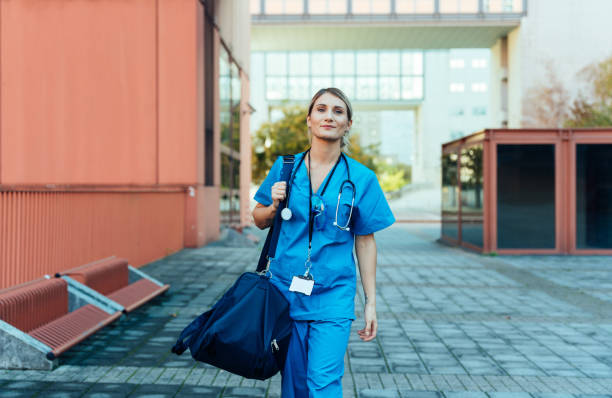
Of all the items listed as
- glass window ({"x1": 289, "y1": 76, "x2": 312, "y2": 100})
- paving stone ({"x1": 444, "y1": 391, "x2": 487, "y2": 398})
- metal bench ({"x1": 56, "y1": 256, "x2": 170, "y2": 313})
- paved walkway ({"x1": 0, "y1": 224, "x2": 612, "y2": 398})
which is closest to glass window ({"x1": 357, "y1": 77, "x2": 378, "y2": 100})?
glass window ({"x1": 289, "y1": 76, "x2": 312, "y2": 100})

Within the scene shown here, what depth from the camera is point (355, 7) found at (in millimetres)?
31156

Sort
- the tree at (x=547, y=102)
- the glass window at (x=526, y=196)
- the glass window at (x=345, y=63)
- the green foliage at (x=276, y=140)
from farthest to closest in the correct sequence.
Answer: the glass window at (x=345, y=63)
the green foliage at (x=276, y=140)
the tree at (x=547, y=102)
the glass window at (x=526, y=196)

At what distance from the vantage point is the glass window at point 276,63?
50906mm

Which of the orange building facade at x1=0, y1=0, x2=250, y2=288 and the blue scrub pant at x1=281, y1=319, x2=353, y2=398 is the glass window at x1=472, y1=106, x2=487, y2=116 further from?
the blue scrub pant at x1=281, y1=319, x2=353, y2=398

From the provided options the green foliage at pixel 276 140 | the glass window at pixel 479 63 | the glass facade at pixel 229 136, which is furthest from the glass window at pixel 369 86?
the glass window at pixel 479 63

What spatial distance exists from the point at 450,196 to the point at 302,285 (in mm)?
13350

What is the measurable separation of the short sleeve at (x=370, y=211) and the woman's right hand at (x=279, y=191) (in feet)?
1.10

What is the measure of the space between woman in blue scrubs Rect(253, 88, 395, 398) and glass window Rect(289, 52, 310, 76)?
49.7 m

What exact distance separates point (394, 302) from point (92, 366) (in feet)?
12.7

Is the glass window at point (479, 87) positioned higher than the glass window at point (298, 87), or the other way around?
the glass window at point (479, 87)

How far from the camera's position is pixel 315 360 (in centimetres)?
246

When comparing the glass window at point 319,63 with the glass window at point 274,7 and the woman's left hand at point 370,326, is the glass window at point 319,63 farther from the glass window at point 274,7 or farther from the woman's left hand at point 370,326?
the woman's left hand at point 370,326

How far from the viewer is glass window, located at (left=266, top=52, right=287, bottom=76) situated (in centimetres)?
5091

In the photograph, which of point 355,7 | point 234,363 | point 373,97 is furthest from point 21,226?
point 373,97
